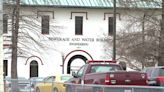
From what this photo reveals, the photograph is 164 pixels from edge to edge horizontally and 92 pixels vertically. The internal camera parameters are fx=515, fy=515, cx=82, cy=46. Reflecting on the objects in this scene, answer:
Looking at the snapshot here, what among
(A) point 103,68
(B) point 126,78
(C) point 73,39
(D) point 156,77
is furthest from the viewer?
(C) point 73,39

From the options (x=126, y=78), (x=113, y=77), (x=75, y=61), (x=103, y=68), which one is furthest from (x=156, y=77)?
(x=75, y=61)

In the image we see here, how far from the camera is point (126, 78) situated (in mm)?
20719

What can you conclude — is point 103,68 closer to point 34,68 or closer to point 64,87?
point 64,87

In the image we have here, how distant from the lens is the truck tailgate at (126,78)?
67.1 feet

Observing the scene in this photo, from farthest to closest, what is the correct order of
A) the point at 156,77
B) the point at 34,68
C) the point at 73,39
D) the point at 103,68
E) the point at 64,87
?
the point at 73,39 → the point at 34,68 → the point at 156,77 → the point at 103,68 → the point at 64,87

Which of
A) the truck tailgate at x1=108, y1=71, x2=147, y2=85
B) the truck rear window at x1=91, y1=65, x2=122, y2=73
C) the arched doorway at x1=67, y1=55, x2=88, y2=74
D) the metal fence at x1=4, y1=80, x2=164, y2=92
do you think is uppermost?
the arched doorway at x1=67, y1=55, x2=88, y2=74

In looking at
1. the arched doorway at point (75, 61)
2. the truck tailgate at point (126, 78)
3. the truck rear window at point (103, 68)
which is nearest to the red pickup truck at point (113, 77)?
the truck tailgate at point (126, 78)

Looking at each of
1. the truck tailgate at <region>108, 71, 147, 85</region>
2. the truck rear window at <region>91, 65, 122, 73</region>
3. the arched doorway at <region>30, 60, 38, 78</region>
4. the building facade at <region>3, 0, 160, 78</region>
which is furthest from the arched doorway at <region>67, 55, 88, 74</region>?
the truck tailgate at <region>108, 71, 147, 85</region>

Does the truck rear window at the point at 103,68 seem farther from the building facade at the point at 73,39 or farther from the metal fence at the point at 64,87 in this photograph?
the building facade at the point at 73,39

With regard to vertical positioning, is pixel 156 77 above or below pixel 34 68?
below

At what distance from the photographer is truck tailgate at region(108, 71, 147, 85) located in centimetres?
2045

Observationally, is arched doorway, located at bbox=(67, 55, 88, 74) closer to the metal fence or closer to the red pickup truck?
the metal fence

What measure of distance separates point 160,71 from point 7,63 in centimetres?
3373

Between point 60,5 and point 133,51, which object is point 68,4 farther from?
point 133,51
